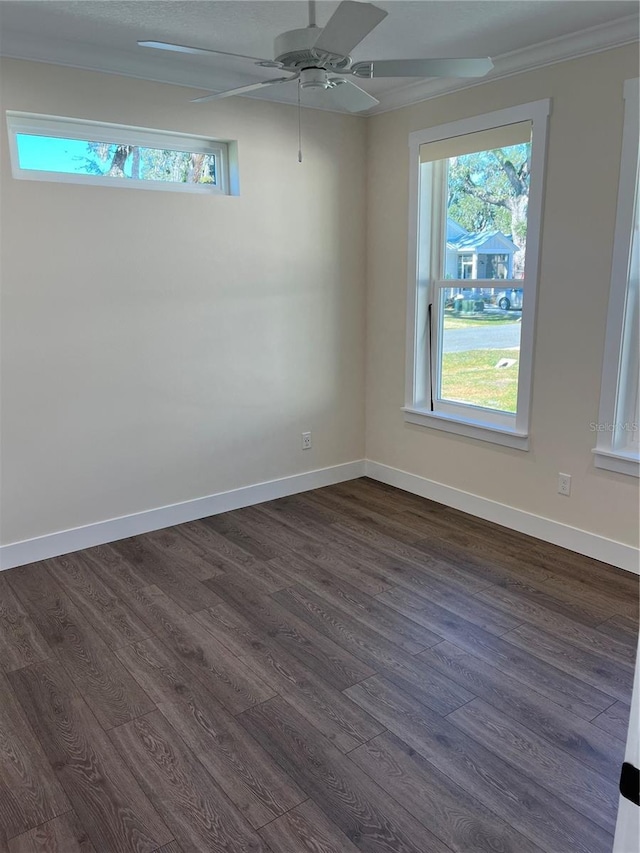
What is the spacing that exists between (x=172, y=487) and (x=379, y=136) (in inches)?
109

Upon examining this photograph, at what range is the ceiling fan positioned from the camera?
1.80 meters

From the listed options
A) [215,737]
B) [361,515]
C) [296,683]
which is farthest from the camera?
[361,515]

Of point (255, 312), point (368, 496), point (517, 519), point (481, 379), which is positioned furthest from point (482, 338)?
point (255, 312)

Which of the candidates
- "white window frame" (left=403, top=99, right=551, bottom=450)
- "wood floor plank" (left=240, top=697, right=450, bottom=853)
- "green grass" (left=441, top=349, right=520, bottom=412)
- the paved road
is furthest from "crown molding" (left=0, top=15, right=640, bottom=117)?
"wood floor plank" (left=240, top=697, right=450, bottom=853)

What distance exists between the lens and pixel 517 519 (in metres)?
3.76

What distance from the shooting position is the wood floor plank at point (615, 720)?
6.97 ft

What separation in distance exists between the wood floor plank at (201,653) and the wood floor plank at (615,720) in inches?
46.9

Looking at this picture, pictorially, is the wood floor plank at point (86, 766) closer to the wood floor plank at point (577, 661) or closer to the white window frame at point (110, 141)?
the wood floor plank at point (577, 661)

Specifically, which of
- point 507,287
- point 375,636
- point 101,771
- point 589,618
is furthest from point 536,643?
point 507,287

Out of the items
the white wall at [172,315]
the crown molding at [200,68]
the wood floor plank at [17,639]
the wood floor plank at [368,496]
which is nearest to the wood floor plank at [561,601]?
the wood floor plank at [368,496]

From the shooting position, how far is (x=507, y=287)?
3.65m

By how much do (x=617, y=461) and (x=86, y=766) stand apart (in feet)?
8.95

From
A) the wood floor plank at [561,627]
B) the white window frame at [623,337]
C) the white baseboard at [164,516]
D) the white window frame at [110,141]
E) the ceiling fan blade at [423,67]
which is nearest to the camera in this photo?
the ceiling fan blade at [423,67]

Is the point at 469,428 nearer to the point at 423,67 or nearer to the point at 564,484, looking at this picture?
the point at 564,484
